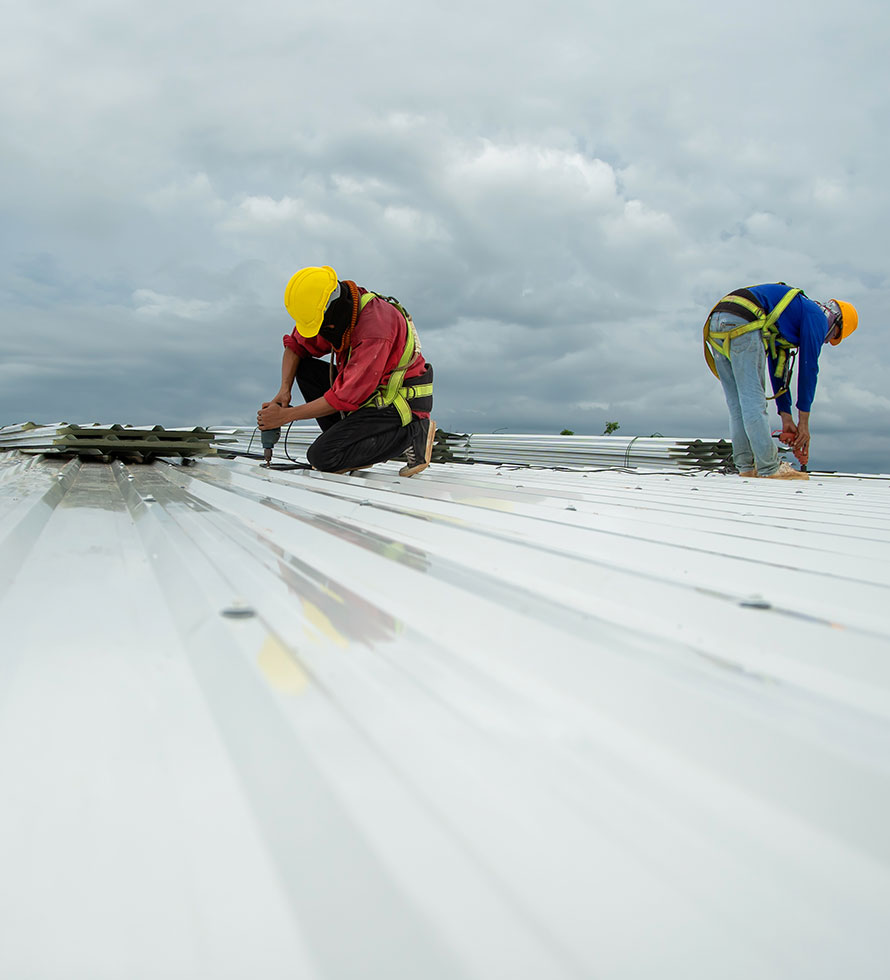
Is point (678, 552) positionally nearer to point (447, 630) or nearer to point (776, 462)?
point (447, 630)

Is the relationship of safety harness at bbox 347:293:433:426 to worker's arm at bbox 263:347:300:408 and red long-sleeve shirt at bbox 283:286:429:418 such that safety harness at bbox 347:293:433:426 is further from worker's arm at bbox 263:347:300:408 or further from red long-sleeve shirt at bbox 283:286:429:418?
worker's arm at bbox 263:347:300:408

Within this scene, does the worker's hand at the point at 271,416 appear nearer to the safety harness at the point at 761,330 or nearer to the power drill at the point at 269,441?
the power drill at the point at 269,441

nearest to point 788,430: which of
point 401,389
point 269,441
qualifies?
point 401,389

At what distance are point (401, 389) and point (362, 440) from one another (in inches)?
16.8

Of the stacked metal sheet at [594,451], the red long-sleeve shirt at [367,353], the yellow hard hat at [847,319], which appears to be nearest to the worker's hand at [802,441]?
the yellow hard hat at [847,319]

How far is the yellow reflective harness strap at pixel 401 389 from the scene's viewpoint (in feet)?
13.4

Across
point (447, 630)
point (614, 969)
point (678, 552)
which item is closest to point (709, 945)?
point (614, 969)

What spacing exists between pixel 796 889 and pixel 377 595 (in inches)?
28.9

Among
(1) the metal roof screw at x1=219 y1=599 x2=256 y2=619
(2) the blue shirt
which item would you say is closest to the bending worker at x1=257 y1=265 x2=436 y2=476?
(2) the blue shirt

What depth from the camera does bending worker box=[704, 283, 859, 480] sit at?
4500 millimetres

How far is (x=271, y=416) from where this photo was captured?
398 centimetres

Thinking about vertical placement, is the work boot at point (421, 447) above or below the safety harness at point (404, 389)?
below

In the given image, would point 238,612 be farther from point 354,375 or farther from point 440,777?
point 354,375

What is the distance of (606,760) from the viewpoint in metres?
0.56
